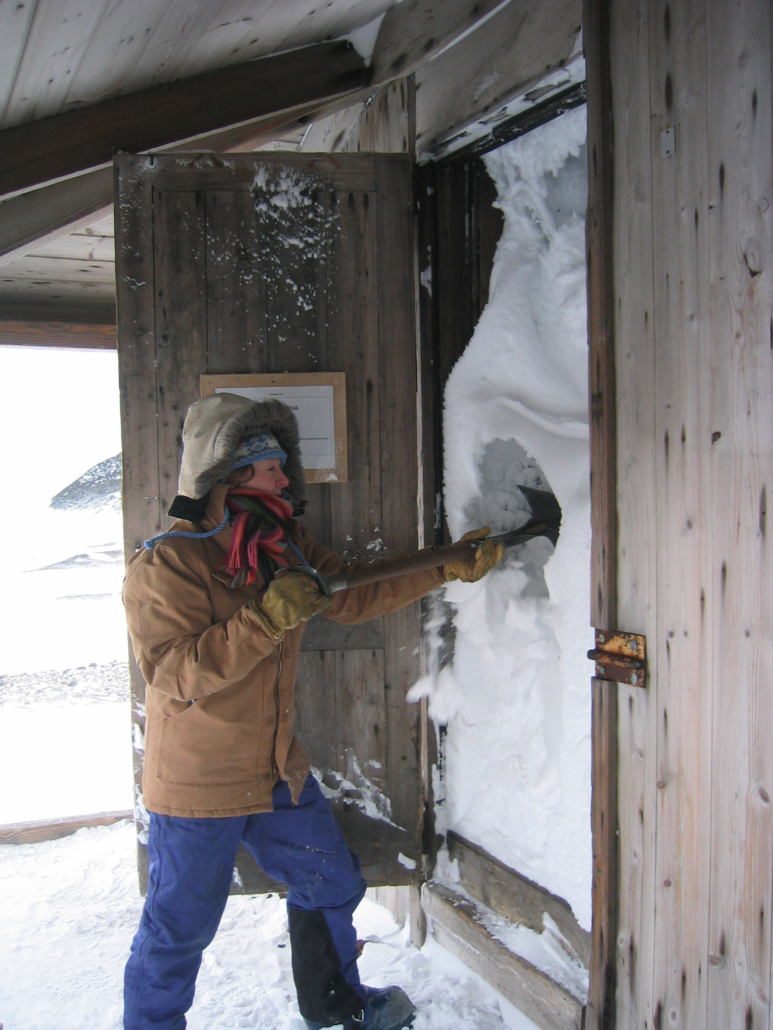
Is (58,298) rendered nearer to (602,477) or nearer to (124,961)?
(124,961)

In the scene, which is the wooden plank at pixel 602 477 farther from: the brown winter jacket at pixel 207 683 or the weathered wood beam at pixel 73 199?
the weathered wood beam at pixel 73 199

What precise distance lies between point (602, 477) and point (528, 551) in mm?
738

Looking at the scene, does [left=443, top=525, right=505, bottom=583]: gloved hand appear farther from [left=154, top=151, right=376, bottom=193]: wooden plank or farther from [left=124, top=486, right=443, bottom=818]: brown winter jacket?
[left=154, top=151, right=376, bottom=193]: wooden plank

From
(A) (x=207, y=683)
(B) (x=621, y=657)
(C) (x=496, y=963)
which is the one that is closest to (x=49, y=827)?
(C) (x=496, y=963)

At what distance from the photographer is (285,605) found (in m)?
1.75

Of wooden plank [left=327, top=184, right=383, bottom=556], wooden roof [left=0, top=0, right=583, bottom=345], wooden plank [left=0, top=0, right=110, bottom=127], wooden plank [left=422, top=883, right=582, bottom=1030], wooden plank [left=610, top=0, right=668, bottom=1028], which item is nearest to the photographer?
wooden plank [left=610, top=0, right=668, bottom=1028]

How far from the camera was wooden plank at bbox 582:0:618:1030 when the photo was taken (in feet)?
5.51

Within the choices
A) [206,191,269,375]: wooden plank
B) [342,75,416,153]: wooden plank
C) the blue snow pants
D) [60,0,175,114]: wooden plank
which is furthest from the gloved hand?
[60,0,175,114]: wooden plank

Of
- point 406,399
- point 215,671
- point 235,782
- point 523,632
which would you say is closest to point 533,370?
point 406,399

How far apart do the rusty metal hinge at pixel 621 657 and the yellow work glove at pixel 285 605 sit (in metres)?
0.69

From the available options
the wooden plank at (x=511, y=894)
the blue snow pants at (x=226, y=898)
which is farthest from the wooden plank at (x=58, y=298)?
the wooden plank at (x=511, y=894)

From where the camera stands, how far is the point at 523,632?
7.84ft

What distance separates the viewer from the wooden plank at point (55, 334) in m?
4.09

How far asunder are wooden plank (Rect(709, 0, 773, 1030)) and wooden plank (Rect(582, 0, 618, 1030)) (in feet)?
0.91
